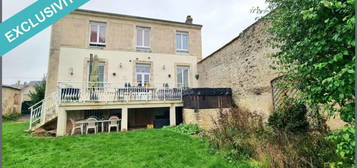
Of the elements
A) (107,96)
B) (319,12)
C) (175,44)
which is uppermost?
(175,44)

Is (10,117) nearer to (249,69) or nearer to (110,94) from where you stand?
(110,94)

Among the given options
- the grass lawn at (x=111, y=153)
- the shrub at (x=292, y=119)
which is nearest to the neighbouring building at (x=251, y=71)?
the shrub at (x=292, y=119)

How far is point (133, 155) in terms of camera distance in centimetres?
434

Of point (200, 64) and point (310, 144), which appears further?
point (200, 64)

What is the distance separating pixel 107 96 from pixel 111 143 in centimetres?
335

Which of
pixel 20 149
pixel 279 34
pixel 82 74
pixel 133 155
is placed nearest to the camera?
pixel 279 34

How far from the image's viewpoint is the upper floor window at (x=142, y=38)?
1137 centimetres

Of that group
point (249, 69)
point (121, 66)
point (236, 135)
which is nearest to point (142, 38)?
point (121, 66)

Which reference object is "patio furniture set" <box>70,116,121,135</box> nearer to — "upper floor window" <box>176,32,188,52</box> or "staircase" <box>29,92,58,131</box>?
"staircase" <box>29,92,58,131</box>

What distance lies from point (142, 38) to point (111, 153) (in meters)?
8.70

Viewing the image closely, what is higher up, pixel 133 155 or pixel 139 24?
pixel 139 24

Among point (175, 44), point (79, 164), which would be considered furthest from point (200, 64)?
point (79, 164)

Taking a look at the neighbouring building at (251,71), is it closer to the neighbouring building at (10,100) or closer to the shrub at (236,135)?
the shrub at (236,135)

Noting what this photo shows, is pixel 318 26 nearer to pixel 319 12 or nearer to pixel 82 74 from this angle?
pixel 319 12
